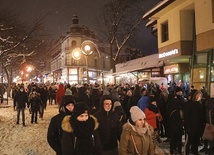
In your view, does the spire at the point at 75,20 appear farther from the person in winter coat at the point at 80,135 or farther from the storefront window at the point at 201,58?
the person in winter coat at the point at 80,135

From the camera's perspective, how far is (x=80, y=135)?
3.78 meters

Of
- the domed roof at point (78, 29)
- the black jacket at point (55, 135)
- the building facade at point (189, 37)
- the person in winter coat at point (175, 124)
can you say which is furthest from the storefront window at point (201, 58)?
the domed roof at point (78, 29)

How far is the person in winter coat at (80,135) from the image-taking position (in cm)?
378

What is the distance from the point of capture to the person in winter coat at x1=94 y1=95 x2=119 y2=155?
4.86 meters

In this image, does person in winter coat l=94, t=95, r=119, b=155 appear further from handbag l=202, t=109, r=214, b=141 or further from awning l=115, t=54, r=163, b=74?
awning l=115, t=54, r=163, b=74

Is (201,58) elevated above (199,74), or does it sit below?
above

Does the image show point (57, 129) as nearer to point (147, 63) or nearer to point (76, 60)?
point (147, 63)

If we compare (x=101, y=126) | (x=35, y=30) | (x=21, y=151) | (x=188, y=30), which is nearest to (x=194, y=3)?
(x=188, y=30)

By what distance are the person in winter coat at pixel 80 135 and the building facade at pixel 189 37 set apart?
1303 centimetres

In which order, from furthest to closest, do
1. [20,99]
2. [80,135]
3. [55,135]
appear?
1. [20,99]
2. [55,135]
3. [80,135]

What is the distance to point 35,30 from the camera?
827 inches

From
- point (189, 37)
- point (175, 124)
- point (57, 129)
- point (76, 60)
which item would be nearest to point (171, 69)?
point (189, 37)

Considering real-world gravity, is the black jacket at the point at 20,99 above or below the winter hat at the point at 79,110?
below

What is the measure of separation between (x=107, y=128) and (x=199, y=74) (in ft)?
48.3
